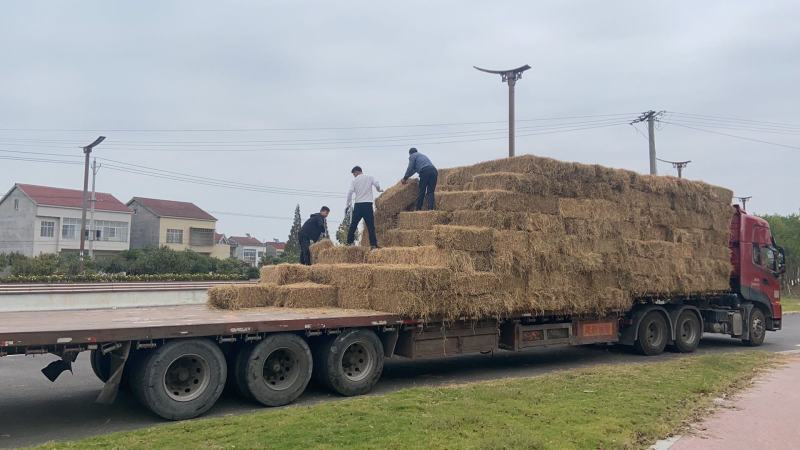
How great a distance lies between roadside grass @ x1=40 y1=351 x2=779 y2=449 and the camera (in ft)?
19.4

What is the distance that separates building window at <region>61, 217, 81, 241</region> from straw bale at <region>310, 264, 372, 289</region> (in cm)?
5794

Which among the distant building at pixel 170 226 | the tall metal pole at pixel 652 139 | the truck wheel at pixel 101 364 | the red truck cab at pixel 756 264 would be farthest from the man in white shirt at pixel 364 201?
the distant building at pixel 170 226

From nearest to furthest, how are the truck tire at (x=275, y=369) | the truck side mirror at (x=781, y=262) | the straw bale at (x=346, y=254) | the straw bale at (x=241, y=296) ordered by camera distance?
the truck tire at (x=275, y=369)
the straw bale at (x=241, y=296)
the straw bale at (x=346, y=254)
the truck side mirror at (x=781, y=262)

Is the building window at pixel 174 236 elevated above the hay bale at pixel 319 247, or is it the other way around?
the building window at pixel 174 236

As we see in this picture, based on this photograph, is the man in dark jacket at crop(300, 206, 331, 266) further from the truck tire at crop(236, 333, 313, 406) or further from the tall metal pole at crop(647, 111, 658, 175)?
the tall metal pole at crop(647, 111, 658, 175)

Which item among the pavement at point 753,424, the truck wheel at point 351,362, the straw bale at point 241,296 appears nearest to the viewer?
the pavement at point 753,424

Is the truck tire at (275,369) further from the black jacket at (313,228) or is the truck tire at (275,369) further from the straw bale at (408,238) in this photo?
the black jacket at (313,228)

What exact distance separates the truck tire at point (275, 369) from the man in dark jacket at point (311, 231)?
4818 mm

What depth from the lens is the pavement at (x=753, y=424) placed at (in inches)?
253

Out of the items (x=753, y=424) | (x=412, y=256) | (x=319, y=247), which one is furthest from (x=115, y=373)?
(x=753, y=424)

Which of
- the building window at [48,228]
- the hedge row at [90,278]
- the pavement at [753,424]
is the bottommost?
the pavement at [753,424]

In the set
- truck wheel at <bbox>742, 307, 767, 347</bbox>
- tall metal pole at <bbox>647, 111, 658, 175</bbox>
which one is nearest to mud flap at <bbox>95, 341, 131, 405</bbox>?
truck wheel at <bbox>742, 307, 767, 347</bbox>

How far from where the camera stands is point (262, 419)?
6.74 meters

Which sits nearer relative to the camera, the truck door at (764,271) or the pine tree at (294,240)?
the truck door at (764,271)
